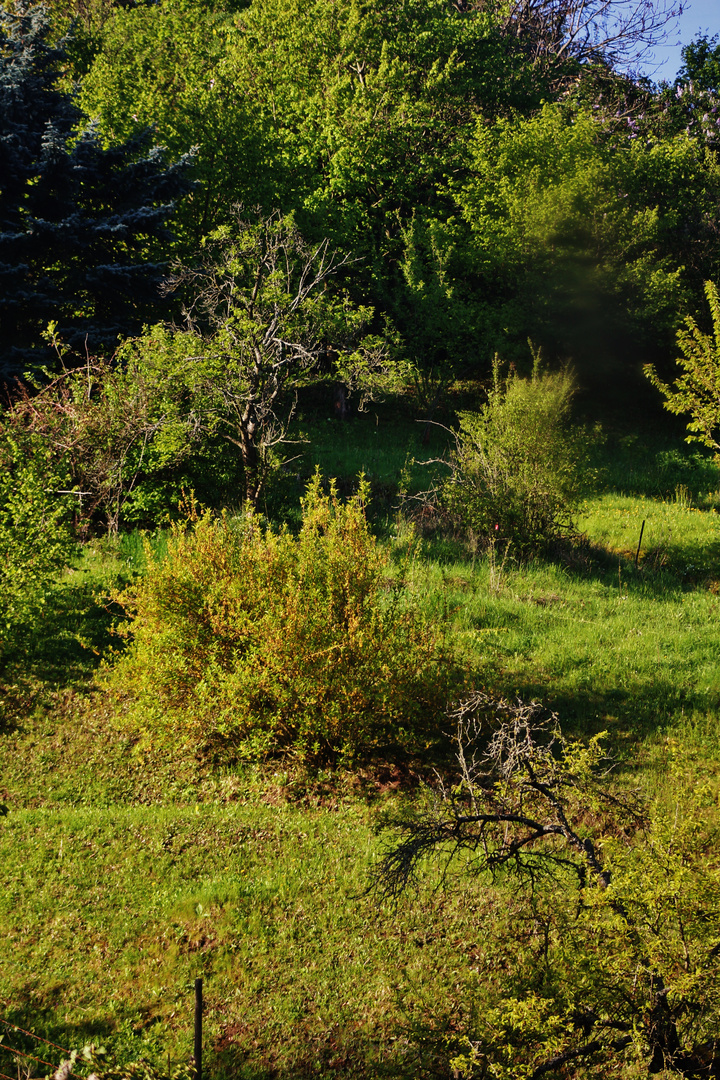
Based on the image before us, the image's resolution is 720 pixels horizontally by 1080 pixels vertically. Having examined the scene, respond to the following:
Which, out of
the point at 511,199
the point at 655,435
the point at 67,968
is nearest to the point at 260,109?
the point at 511,199

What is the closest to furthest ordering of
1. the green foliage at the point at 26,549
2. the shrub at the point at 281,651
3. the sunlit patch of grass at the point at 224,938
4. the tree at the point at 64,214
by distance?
the sunlit patch of grass at the point at 224,938, the shrub at the point at 281,651, the green foliage at the point at 26,549, the tree at the point at 64,214

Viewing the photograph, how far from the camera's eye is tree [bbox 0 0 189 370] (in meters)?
15.7

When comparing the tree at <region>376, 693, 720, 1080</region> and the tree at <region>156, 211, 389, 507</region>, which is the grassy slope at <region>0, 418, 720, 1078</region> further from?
the tree at <region>156, 211, 389, 507</region>

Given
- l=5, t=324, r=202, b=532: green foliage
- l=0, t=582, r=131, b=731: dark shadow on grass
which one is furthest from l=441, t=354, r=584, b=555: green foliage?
l=0, t=582, r=131, b=731: dark shadow on grass

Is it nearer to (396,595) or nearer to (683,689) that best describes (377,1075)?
(396,595)

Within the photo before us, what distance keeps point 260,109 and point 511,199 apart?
286 inches

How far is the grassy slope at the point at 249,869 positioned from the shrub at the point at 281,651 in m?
0.49

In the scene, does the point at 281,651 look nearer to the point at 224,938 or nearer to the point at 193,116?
the point at 224,938

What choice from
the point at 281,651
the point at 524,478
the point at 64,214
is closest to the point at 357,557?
the point at 281,651

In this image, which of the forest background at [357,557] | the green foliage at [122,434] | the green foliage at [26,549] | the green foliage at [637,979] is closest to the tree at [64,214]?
the forest background at [357,557]

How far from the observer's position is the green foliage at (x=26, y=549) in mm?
8039

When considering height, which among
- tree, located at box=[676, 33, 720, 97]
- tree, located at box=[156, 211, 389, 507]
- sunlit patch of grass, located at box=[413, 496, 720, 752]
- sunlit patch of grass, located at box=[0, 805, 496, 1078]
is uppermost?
tree, located at box=[676, 33, 720, 97]

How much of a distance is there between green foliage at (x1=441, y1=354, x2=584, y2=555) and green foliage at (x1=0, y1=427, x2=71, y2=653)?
634 cm

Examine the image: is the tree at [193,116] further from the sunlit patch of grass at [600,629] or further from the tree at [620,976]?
the tree at [620,976]
